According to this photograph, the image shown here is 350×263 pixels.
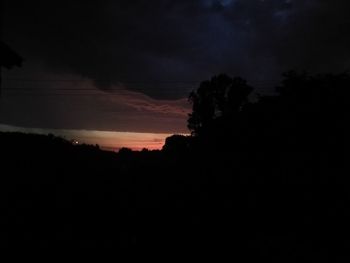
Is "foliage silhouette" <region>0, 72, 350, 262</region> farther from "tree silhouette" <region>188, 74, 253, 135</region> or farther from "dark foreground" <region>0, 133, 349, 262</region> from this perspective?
"tree silhouette" <region>188, 74, 253, 135</region>

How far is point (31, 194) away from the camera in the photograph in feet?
38.1

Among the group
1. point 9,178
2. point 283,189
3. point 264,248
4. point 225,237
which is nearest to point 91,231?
point 225,237

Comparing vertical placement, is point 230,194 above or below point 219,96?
below

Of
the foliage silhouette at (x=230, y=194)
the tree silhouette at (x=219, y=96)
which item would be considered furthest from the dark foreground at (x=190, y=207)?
the tree silhouette at (x=219, y=96)

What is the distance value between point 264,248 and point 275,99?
1384 centimetres

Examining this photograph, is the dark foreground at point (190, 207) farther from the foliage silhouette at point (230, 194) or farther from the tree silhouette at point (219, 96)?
the tree silhouette at point (219, 96)

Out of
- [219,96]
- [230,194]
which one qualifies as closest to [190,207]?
[230,194]

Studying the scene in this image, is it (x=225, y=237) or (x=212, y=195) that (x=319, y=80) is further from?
(x=225, y=237)

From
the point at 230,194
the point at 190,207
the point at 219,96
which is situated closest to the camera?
the point at 190,207

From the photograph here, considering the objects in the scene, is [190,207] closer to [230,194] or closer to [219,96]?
[230,194]

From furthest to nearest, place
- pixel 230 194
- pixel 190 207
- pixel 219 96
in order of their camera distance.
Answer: pixel 219 96
pixel 230 194
pixel 190 207

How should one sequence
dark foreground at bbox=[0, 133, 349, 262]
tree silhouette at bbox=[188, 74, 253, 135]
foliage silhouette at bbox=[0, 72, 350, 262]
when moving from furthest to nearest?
tree silhouette at bbox=[188, 74, 253, 135] < foliage silhouette at bbox=[0, 72, 350, 262] < dark foreground at bbox=[0, 133, 349, 262]

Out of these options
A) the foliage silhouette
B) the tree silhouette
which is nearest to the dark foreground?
the foliage silhouette

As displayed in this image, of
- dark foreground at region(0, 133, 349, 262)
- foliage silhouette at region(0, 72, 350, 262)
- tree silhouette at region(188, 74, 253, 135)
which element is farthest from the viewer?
tree silhouette at region(188, 74, 253, 135)
